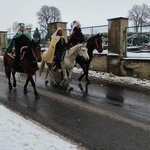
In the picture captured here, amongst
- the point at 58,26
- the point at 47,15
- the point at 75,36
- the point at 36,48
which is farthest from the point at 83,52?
the point at 47,15

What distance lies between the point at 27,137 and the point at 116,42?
30.4ft

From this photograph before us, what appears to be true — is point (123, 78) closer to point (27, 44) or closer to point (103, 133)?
point (27, 44)

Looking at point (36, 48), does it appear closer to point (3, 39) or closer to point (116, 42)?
point (116, 42)

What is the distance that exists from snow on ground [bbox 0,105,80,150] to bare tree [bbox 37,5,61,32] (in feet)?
270

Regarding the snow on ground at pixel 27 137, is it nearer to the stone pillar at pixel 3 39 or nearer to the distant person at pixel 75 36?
the distant person at pixel 75 36

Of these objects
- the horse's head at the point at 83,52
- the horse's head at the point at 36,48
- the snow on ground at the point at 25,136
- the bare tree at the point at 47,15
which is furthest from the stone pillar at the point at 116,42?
the bare tree at the point at 47,15

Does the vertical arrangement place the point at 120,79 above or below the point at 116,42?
below

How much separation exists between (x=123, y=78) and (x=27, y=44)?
496 centimetres

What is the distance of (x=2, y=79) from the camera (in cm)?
1342

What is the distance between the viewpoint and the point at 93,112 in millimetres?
7645

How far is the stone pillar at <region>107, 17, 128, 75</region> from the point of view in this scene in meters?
13.7

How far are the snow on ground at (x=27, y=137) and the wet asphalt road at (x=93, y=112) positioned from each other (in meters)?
0.34

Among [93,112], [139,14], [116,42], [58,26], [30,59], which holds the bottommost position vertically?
[93,112]

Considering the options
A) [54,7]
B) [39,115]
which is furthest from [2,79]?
[54,7]
